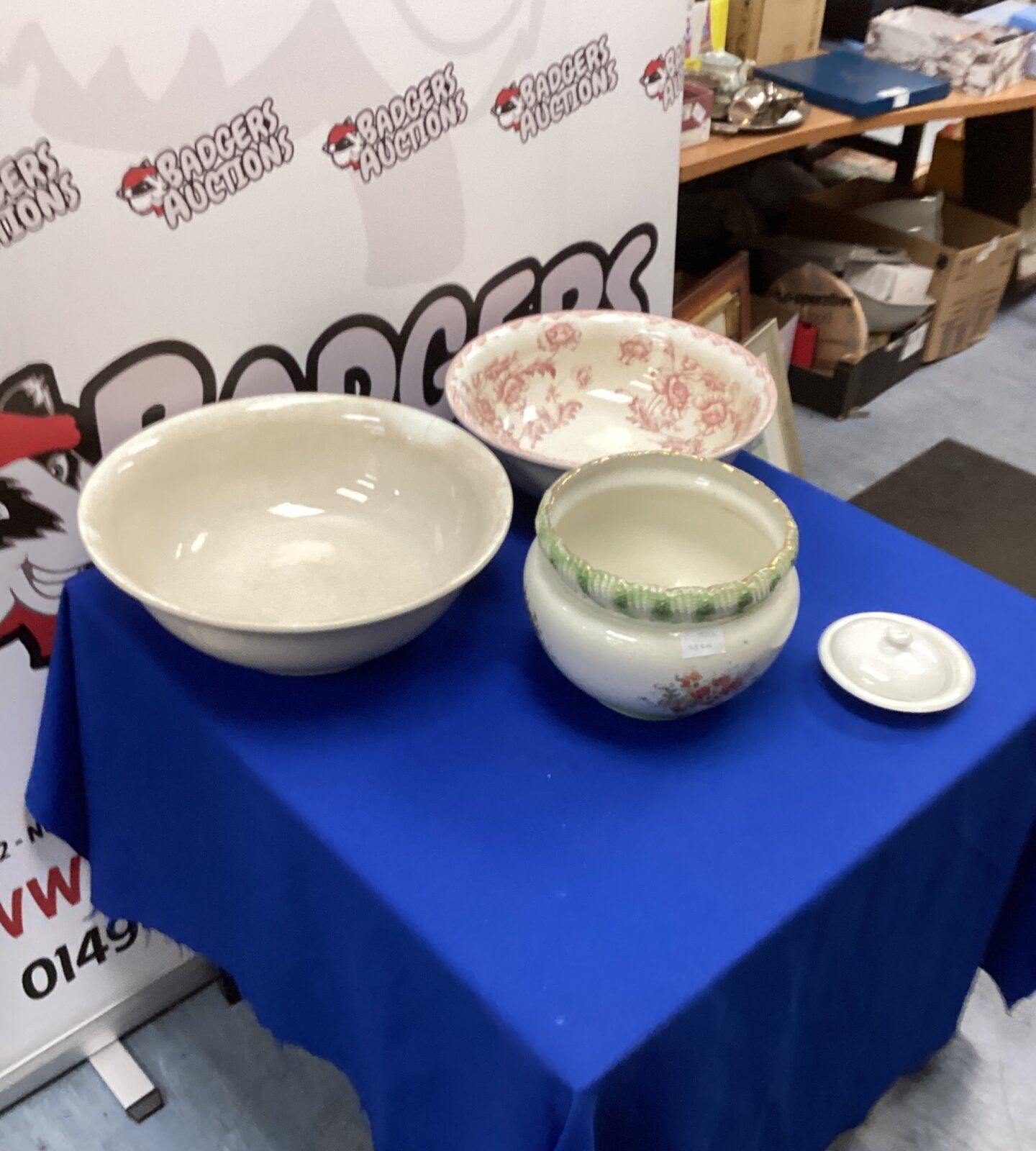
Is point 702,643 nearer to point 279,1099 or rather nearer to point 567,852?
point 567,852

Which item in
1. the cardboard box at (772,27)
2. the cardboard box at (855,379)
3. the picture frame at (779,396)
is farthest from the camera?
the cardboard box at (855,379)

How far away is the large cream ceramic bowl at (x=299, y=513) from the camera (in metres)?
0.84

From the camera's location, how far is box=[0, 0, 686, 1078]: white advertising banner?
0.82 meters

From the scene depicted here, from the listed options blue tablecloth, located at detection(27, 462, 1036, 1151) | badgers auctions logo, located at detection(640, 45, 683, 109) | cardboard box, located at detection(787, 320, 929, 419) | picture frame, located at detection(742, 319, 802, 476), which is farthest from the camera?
cardboard box, located at detection(787, 320, 929, 419)

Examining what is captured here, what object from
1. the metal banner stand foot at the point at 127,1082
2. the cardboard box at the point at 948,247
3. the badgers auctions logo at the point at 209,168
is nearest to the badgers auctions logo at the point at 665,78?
the badgers auctions logo at the point at 209,168

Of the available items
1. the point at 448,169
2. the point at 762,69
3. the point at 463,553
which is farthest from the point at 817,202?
the point at 463,553

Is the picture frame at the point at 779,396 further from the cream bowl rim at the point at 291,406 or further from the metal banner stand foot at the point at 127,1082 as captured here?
the metal banner stand foot at the point at 127,1082

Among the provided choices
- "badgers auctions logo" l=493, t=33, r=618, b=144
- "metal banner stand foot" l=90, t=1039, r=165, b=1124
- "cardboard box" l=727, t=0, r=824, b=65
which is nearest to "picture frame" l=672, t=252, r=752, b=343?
"cardboard box" l=727, t=0, r=824, b=65

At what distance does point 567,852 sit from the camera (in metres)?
0.70

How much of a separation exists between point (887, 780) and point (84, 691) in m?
0.69

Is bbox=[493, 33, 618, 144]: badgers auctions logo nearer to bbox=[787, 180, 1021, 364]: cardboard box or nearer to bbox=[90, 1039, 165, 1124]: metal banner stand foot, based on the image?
bbox=[90, 1039, 165, 1124]: metal banner stand foot

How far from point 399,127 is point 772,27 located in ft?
4.84

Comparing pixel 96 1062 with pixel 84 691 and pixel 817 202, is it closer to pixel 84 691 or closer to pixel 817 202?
pixel 84 691

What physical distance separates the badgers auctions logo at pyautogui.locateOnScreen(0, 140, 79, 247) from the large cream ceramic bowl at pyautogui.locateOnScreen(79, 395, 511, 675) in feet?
0.58
